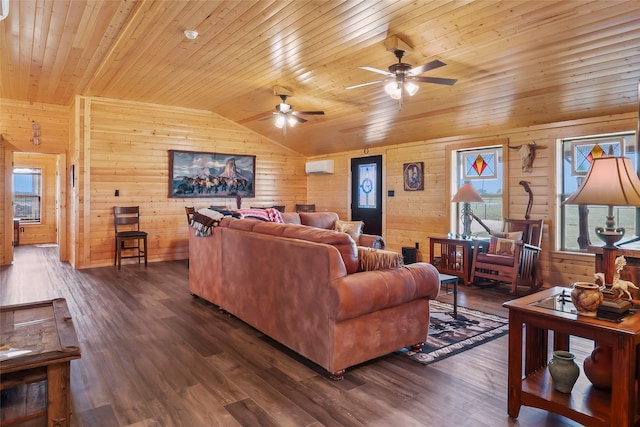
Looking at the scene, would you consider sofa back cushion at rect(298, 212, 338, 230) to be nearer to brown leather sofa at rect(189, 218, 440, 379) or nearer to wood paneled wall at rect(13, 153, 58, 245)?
brown leather sofa at rect(189, 218, 440, 379)

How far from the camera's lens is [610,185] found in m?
1.90

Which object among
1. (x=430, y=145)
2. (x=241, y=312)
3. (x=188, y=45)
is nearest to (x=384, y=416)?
(x=241, y=312)

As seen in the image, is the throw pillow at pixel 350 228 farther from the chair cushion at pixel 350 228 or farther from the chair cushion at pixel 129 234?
the chair cushion at pixel 129 234

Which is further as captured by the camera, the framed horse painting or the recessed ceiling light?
the framed horse painting

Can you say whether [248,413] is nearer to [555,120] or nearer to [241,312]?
[241,312]

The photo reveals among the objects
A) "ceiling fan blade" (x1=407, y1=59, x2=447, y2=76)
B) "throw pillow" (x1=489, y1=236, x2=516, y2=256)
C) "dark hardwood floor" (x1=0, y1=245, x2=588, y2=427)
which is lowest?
"dark hardwood floor" (x1=0, y1=245, x2=588, y2=427)

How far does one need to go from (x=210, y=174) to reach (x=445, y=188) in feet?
14.7

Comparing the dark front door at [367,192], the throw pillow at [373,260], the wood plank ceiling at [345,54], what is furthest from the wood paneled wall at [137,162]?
the throw pillow at [373,260]

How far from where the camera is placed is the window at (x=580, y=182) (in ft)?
15.4

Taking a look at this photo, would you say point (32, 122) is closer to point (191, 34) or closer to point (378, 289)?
point (191, 34)

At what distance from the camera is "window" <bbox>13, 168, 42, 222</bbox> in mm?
9719

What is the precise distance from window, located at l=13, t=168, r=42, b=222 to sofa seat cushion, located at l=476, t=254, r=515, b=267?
10297 mm

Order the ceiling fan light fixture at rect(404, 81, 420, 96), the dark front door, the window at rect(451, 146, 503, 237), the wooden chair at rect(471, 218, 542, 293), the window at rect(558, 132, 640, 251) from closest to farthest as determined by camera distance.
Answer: the ceiling fan light fixture at rect(404, 81, 420, 96), the window at rect(558, 132, 640, 251), the wooden chair at rect(471, 218, 542, 293), the window at rect(451, 146, 503, 237), the dark front door

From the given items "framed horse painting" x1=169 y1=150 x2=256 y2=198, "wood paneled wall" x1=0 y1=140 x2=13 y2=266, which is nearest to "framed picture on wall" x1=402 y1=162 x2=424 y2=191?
"framed horse painting" x1=169 y1=150 x2=256 y2=198
